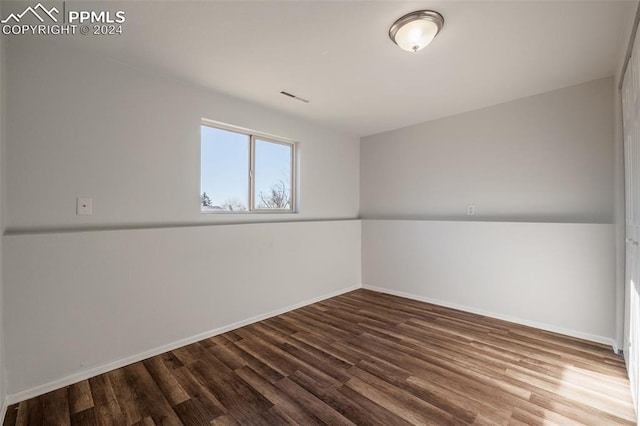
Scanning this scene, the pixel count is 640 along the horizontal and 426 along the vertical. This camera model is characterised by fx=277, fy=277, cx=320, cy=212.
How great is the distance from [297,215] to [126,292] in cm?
204

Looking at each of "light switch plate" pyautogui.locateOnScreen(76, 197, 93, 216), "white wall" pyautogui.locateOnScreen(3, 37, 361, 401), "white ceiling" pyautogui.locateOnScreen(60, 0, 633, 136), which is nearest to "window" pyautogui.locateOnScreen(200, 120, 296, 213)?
"white wall" pyautogui.locateOnScreen(3, 37, 361, 401)

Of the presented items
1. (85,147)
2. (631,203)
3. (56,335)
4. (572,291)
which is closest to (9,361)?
(56,335)

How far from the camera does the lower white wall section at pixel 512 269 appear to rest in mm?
2566

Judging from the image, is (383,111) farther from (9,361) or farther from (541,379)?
(9,361)

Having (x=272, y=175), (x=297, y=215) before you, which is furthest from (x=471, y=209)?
(x=272, y=175)

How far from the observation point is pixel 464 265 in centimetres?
338

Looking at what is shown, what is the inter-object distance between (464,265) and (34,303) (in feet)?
13.0

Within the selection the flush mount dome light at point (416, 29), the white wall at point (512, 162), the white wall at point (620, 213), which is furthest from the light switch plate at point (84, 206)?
the white wall at point (620, 213)

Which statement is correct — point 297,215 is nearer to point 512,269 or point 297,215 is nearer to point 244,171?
point 244,171

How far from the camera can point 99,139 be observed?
2.17 m

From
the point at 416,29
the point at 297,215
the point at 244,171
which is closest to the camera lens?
the point at 416,29

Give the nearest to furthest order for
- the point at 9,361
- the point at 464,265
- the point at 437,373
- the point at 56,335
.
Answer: the point at 9,361
the point at 56,335
the point at 437,373
the point at 464,265

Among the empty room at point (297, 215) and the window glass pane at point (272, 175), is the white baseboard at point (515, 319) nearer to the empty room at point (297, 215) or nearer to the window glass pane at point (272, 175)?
the empty room at point (297, 215)

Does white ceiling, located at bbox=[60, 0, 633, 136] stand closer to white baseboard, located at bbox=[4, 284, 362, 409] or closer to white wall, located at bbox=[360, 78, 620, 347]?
white wall, located at bbox=[360, 78, 620, 347]
